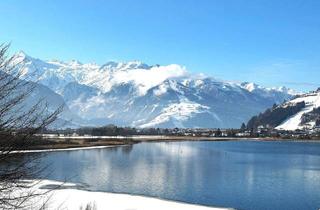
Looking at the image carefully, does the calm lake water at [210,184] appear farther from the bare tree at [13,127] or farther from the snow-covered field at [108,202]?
the bare tree at [13,127]

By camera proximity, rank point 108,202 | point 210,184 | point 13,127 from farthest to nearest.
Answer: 1. point 210,184
2. point 108,202
3. point 13,127

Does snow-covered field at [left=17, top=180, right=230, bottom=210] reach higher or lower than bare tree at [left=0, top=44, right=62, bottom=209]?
lower

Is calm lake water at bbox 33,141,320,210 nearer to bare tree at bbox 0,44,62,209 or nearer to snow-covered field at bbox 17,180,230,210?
snow-covered field at bbox 17,180,230,210

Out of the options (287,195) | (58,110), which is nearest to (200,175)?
(287,195)

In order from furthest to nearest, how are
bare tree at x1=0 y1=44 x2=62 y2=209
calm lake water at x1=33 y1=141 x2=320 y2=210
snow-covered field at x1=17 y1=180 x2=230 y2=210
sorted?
1. calm lake water at x1=33 y1=141 x2=320 y2=210
2. snow-covered field at x1=17 y1=180 x2=230 y2=210
3. bare tree at x1=0 y1=44 x2=62 y2=209

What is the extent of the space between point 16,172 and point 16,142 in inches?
25.2

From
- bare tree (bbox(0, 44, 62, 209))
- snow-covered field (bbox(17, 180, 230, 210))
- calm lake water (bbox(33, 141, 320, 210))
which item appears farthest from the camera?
calm lake water (bbox(33, 141, 320, 210))

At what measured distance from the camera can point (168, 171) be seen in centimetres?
8600

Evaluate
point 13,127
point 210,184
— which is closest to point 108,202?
point 210,184

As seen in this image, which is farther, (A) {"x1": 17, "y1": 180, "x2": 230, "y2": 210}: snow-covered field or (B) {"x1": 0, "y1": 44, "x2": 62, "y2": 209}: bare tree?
(A) {"x1": 17, "y1": 180, "x2": 230, "y2": 210}: snow-covered field

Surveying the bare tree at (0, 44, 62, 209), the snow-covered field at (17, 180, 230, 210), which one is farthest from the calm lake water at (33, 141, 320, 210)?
the bare tree at (0, 44, 62, 209)

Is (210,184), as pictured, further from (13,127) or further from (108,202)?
(13,127)

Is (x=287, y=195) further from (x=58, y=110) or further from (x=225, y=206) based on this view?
(x=58, y=110)

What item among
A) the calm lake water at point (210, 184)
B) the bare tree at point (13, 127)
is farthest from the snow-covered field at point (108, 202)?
the bare tree at point (13, 127)
